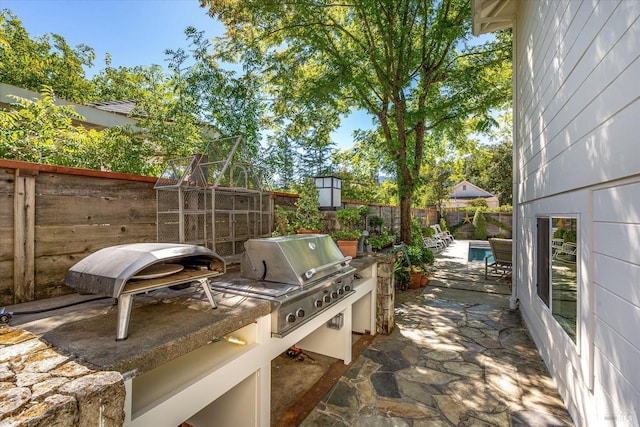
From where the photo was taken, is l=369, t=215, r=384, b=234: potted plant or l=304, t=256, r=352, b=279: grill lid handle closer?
l=304, t=256, r=352, b=279: grill lid handle

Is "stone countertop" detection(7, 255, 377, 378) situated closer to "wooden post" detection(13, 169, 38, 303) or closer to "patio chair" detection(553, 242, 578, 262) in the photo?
"wooden post" detection(13, 169, 38, 303)

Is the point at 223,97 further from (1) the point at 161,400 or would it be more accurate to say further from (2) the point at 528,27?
(1) the point at 161,400

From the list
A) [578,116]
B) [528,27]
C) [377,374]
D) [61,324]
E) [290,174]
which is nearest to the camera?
Result: [61,324]

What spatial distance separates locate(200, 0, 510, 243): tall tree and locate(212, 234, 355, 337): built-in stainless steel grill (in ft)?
15.7

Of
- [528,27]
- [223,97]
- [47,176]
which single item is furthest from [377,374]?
[223,97]

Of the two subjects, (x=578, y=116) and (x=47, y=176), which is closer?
(x=47, y=176)

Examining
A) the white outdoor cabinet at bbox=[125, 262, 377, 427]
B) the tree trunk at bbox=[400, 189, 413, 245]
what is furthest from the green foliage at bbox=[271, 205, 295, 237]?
the tree trunk at bbox=[400, 189, 413, 245]

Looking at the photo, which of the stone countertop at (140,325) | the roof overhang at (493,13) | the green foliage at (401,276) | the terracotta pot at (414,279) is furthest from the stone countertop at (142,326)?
the roof overhang at (493,13)

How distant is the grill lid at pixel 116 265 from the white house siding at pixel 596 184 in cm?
251

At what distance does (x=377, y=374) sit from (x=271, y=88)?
696 centimetres

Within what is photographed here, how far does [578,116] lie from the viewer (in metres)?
2.27

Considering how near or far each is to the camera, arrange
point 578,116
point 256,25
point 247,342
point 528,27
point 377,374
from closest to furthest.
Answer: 1. point 247,342
2. point 578,116
3. point 377,374
4. point 528,27
5. point 256,25

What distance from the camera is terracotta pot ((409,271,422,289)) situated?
6.26 metres

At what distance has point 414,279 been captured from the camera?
6.28 m
